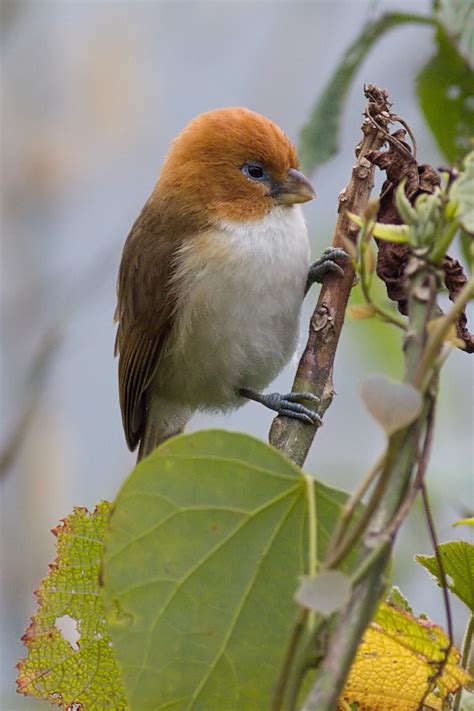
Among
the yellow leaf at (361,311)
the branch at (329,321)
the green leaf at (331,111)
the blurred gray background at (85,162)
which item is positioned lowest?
the yellow leaf at (361,311)

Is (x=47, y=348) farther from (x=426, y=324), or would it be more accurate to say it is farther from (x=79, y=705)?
(x=426, y=324)

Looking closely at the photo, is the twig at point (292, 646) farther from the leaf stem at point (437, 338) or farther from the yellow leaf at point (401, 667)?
the yellow leaf at point (401, 667)

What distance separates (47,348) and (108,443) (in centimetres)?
385

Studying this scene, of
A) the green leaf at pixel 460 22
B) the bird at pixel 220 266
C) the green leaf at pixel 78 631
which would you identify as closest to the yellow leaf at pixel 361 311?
the green leaf at pixel 78 631

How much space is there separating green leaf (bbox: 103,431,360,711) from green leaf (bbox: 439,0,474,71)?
116cm

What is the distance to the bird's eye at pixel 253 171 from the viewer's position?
9.91ft

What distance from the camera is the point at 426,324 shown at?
903mm

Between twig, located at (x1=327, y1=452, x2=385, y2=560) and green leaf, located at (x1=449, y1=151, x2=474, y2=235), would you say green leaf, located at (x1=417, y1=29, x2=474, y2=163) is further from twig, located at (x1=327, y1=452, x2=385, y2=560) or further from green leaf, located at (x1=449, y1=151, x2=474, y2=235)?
twig, located at (x1=327, y1=452, x2=385, y2=560)

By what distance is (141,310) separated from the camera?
3.21m

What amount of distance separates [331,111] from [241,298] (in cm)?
73

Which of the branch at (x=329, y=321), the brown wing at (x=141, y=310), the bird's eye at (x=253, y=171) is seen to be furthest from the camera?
the brown wing at (x=141, y=310)

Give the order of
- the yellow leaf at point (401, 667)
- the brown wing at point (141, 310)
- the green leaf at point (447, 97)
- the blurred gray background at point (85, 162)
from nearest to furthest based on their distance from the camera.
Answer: the yellow leaf at point (401, 667) < the green leaf at point (447, 97) < the brown wing at point (141, 310) < the blurred gray background at point (85, 162)

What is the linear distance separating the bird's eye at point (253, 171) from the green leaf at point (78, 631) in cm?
181

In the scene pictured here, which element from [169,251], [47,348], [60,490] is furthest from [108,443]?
[169,251]
